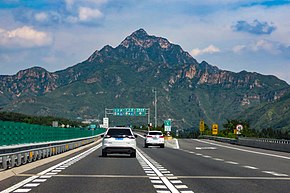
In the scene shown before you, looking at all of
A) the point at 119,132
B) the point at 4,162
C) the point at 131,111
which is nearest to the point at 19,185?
the point at 4,162

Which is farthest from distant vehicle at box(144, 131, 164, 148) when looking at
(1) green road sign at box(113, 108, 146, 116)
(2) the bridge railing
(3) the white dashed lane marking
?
(1) green road sign at box(113, 108, 146, 116)

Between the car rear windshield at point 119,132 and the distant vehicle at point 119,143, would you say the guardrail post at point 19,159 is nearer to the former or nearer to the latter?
the distant vehicle at point 119,143

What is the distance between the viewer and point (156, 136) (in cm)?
5516

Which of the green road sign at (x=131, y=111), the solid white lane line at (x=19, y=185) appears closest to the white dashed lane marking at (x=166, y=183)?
the solid white lane line at (x=19, y=185)

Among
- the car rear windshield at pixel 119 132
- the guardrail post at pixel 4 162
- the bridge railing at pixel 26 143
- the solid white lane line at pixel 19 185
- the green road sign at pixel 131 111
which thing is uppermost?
the green road sign at pixel 131 111

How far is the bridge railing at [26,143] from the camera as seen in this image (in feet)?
70.9

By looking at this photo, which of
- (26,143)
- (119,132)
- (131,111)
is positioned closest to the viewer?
(26,143)

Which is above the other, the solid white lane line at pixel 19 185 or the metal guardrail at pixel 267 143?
the metal guardrail at pixel 267 143

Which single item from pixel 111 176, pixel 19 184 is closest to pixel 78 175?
pixel 111 176

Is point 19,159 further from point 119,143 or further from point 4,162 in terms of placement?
point 119,143

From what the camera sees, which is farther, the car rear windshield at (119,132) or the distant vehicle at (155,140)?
the distant vehicle at (155,140)

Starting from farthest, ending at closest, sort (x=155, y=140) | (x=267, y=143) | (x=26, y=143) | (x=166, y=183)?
(x=155, y=140) → (x=267, y=143) → (x=26, y=143) → (x=166, y=183)

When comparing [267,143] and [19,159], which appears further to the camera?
[267,143]

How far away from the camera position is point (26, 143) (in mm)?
26562
